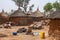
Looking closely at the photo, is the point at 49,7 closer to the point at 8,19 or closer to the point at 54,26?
the point at 8,19

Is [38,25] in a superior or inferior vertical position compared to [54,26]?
inferior

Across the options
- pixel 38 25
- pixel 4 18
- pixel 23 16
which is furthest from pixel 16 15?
pixel 38 25

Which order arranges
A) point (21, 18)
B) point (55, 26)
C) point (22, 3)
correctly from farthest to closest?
point (22, 3) → point (21, 18) → point (55, 26)

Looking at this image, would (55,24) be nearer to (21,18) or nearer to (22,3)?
(21,18)

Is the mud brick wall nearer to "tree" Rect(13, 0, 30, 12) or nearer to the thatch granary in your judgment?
the thatch granary

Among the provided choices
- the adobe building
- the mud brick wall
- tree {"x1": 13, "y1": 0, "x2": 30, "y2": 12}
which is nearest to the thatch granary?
the mud brick wall

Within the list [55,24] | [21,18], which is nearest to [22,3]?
[21,18]

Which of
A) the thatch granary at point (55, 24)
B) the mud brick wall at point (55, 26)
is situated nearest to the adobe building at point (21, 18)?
the mud brick wall at point (55, 26)

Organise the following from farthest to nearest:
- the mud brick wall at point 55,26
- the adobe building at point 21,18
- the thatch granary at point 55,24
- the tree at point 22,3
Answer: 1. the tree at point 22,3
2. the adobe building at point 21,18
3. the mud brick wall at point 55,26
4. the thatch granary at point 55,24

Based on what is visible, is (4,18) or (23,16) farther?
(4,18)

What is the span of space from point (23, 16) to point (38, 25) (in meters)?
10.7

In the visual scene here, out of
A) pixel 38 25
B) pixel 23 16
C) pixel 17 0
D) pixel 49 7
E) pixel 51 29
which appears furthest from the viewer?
pixel 17 0

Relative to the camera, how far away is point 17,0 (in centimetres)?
7744

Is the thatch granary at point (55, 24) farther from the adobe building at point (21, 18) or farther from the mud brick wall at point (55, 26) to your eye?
the adobe building at point (21, 18)
